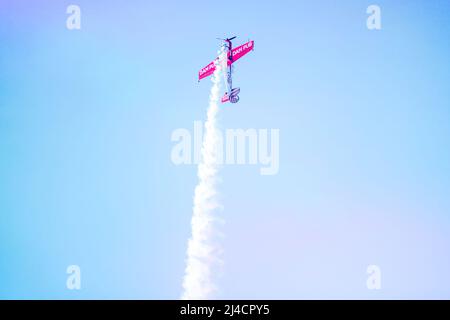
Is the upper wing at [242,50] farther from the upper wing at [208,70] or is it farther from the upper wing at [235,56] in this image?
the upper wing at [208,70]

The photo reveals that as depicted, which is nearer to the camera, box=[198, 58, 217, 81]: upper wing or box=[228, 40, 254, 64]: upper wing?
box=[228, 40, 254, 64]: upper wing

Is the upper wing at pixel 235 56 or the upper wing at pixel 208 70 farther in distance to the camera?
the upper wing at pixel 208 70

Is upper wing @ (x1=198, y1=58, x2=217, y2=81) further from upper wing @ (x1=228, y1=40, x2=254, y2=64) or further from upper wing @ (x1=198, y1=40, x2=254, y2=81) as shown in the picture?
upper wing @ (x1=228, y1=40, x2=254, y2=64)

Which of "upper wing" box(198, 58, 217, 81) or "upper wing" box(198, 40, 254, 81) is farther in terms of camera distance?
"upper wing" box(198, 58, 217, 81)

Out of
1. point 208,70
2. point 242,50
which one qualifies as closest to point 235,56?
point 242,50

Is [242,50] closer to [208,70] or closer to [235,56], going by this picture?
[235,56]

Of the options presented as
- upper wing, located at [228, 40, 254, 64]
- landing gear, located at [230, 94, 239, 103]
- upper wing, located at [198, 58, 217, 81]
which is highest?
upper wing, located at [228, 40, 254, 64]

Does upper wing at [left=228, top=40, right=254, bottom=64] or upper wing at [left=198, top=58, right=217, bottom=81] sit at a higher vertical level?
upper wing at [left=228, top=40, right=254, bottom=64]

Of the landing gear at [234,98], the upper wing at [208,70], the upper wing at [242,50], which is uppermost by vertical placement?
the upper wing at [242,50]

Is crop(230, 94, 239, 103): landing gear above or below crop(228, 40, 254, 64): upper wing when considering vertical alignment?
below
